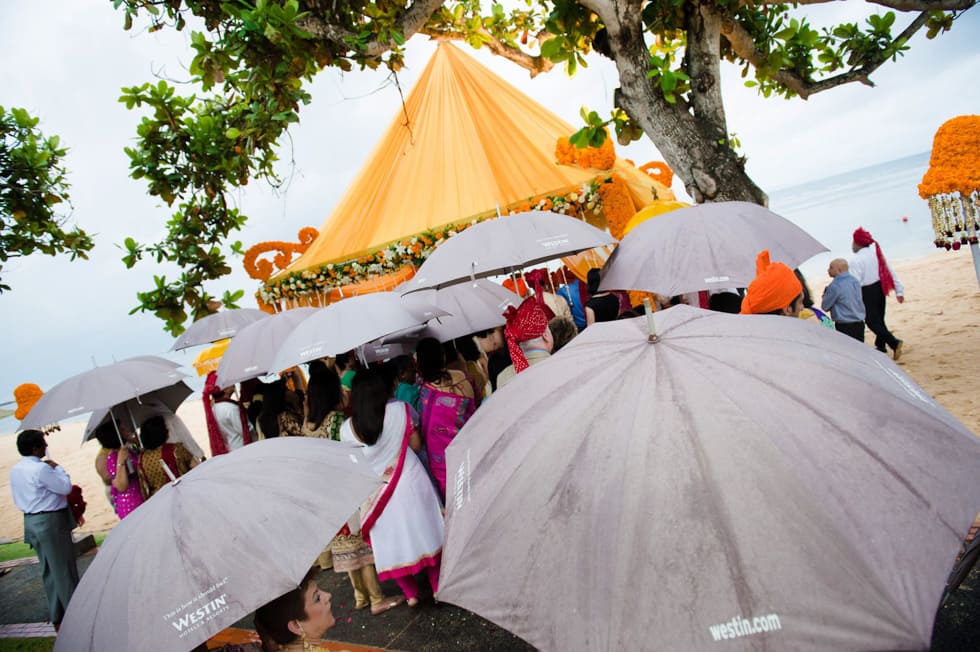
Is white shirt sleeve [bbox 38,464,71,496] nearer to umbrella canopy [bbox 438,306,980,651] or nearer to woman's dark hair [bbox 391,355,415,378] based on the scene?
woman's dark hair [bbox 391,355,415,378]

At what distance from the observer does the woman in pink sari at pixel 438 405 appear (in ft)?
12.7

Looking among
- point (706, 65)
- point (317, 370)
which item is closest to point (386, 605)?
point (317, 370)

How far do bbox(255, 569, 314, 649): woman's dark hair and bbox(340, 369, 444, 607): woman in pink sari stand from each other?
1.46 metres

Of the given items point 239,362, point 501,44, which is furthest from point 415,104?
point 239,362

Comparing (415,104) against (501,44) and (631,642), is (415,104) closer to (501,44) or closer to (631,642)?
(501,44)

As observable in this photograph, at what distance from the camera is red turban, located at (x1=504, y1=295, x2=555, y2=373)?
152 inches

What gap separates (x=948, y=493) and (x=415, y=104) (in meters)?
10.1

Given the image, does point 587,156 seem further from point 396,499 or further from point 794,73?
point 396,499

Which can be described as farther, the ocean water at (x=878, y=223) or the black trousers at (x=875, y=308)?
the ocean water at (x=878, y=223)

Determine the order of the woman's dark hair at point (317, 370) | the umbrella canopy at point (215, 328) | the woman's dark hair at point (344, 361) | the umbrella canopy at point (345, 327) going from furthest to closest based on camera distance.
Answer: the umbrella canopy at point (215, 328) → the woman's dark hair at point (344, 361) → the woman's dark hair at point (317, 370) → the umbrella canopy at point (345, 327)

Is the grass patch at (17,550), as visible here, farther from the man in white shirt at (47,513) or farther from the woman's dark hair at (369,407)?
the woman's dark hair at (369,407)

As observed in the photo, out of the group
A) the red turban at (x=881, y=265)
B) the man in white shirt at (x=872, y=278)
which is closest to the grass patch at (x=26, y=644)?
the man in white shirt at (x=872, y=278)

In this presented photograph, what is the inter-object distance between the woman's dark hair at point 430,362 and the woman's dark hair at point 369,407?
34 cm

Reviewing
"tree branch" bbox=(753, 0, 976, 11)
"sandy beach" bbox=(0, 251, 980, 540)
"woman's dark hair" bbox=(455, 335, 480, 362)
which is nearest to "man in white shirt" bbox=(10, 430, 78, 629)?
"woman's dark hair" bbox=(455, 335, 480, 362)
